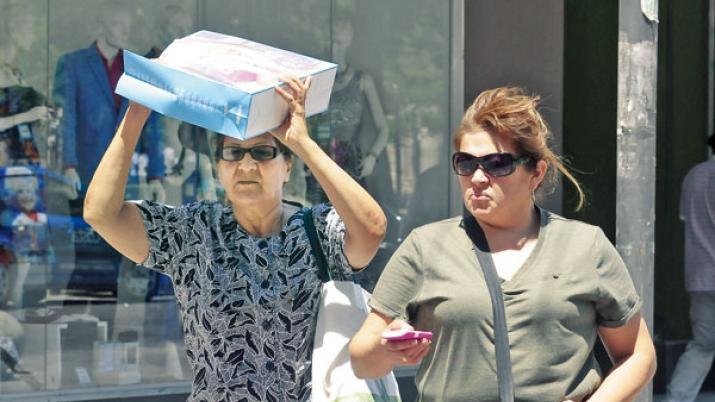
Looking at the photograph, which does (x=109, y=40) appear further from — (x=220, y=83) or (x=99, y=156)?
(x=220, y=83)

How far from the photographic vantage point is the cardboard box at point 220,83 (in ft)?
10.8

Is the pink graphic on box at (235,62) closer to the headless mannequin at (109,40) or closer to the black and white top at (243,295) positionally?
the black and white top at (243,295)

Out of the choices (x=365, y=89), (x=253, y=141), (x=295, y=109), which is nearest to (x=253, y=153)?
(x=253, y=141)

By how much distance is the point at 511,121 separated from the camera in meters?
3.10

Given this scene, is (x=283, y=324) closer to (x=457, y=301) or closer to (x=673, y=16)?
(x=457, y=301)

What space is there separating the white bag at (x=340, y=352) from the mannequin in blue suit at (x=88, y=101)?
4.11 m

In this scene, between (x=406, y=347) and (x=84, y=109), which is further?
(x=84, y=109)

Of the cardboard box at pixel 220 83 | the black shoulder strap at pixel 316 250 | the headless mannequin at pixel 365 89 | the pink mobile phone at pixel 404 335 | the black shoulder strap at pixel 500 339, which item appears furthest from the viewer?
the headless mannequin at pixel 365 89

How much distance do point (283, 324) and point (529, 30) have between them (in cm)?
524

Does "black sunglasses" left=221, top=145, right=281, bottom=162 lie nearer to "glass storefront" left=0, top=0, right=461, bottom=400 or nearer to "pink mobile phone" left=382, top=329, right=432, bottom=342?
"pink mobile phone" left=382, top=329, right=432, bottom=342

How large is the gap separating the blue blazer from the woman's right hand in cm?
463

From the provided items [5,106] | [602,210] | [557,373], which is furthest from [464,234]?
[602,210]

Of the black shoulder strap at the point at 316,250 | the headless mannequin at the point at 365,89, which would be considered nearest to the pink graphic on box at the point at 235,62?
the black shoulder strap at the point at 316,250

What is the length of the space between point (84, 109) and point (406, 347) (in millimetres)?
4781
